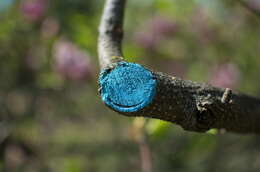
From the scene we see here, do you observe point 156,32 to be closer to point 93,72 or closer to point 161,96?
point 93,72

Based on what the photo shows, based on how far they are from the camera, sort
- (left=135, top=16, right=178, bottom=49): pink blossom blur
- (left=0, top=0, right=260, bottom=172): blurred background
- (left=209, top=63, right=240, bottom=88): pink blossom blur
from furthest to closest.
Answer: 1. (left=135, top=16, right=178, bottom=49): pink blossom blur
2. (left=209, top=63, right=240, bottom=88): pink blossom blur
3. (left=0, top=0, right=260, bottom=172): blurred background

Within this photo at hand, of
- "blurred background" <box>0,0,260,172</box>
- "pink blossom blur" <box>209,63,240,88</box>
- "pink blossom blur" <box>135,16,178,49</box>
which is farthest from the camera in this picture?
"pink blossom blur" <box>135,16,178,49</box>

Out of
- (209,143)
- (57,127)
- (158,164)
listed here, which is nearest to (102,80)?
(209,143)

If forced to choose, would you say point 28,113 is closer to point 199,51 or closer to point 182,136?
point 182,136

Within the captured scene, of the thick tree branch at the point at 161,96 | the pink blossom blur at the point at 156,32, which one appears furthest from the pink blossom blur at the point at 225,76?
the thick tree branch at the point at 161,96

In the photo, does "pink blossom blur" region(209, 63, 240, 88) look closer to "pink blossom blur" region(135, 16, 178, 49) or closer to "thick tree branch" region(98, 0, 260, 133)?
"pink blossom blur" region(135, 16, 178, 49)

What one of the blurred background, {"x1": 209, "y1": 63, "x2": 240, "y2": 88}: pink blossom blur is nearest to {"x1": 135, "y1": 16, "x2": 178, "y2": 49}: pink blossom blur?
the blurred background

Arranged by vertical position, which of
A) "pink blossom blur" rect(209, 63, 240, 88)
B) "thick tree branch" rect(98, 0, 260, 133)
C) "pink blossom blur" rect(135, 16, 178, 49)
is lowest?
"thick tree branch" rect(98, 0, 260, 133)
